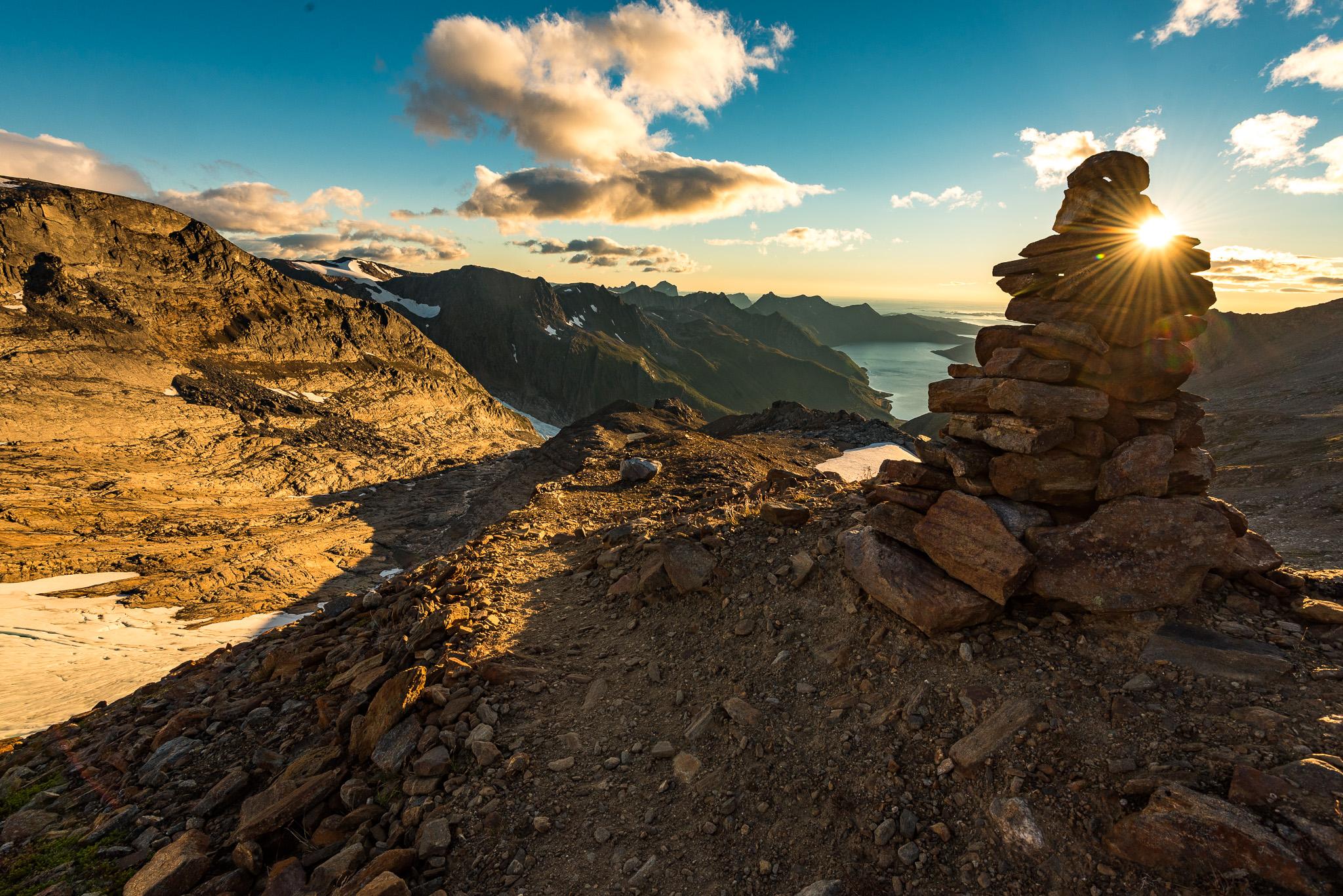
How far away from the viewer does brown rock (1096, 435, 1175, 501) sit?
7.26 meters

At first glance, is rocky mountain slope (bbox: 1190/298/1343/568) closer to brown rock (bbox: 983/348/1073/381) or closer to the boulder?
brown rock (bbox: 983/348/1073/381)

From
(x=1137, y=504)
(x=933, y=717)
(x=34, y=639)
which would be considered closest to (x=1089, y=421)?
(x=1137, y=504)

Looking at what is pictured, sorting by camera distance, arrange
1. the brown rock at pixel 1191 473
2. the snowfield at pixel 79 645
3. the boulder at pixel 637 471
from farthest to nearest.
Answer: the snowfield at pixel 79 645 < the boulder at pixel 637 471 < the brown rock at pixel 1191 473

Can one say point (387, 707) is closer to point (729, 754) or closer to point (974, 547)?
point (729, 754)

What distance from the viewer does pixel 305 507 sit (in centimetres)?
5612

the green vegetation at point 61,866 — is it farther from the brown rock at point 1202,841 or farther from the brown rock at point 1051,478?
the brown rock at point 1051,478

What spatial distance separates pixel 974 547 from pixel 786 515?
4100mm

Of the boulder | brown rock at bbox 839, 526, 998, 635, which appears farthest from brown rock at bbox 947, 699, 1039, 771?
the boulder

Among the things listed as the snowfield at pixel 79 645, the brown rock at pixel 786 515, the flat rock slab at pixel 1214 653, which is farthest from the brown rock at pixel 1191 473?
the snowfield at pixel 79 645

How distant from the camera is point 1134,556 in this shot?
6840 mm

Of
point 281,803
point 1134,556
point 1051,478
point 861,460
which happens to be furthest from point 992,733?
point 861,460

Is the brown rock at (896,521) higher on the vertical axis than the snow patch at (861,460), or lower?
higher

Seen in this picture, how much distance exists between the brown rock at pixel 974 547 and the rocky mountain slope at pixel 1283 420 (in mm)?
9916

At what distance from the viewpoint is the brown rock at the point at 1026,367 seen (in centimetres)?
793
